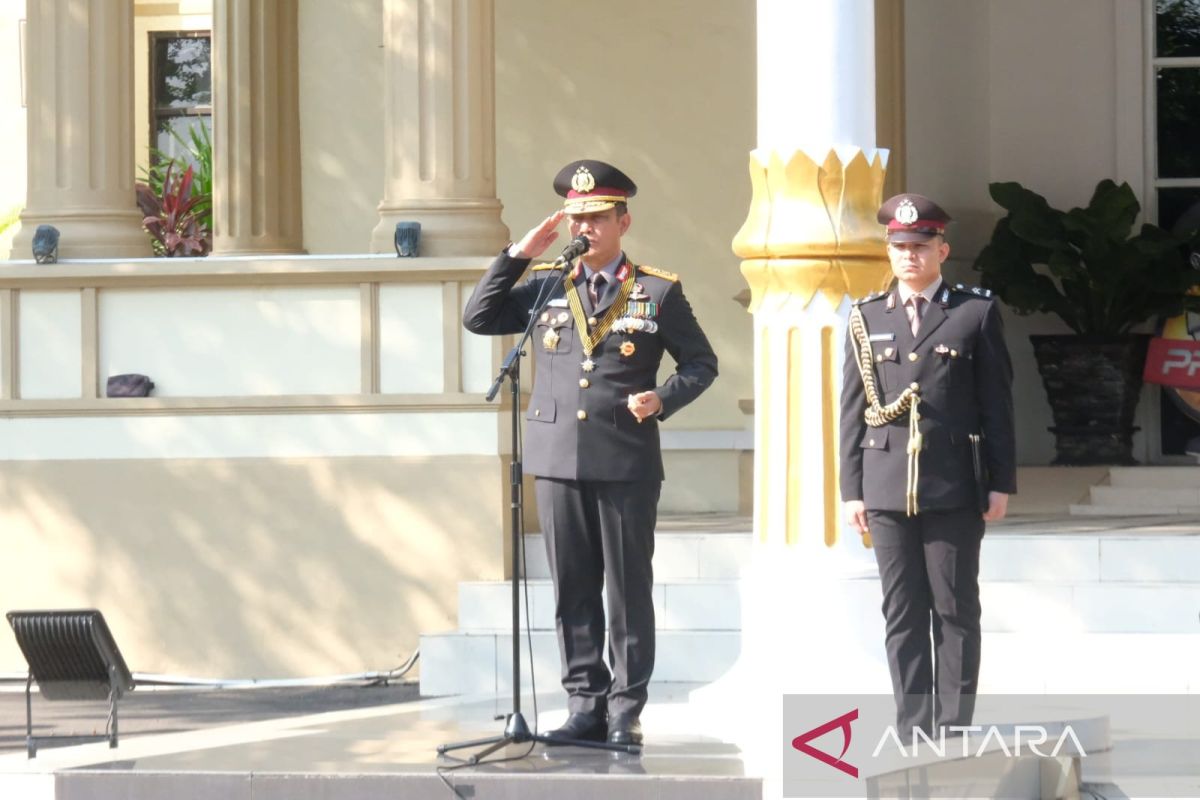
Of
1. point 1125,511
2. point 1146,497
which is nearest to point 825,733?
point 1125,511

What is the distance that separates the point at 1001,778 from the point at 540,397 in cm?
220

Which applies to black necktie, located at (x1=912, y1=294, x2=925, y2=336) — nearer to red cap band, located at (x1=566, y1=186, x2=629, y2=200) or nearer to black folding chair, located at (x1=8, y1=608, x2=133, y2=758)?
red cap band, located at (x1=566, y1=186, x2=629, y2=200)

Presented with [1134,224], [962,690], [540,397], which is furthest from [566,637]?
[1134,224]

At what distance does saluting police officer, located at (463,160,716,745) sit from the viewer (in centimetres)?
771

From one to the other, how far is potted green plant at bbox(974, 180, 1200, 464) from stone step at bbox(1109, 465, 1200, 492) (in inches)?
18.8

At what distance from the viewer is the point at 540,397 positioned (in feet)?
25.9

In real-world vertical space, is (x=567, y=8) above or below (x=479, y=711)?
above

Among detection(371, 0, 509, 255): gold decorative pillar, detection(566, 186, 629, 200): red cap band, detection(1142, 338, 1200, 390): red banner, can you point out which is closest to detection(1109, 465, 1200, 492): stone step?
detection(1142, 338, 1200, 390): red banner

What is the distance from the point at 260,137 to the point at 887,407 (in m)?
7.73

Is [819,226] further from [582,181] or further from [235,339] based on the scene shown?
[235,339]

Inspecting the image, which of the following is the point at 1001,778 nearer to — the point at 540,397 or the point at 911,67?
the point at 540,397

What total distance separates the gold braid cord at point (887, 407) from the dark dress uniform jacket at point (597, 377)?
1.93 ft

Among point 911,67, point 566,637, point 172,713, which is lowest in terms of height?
point 172,713

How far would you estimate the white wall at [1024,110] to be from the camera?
1409 cm
